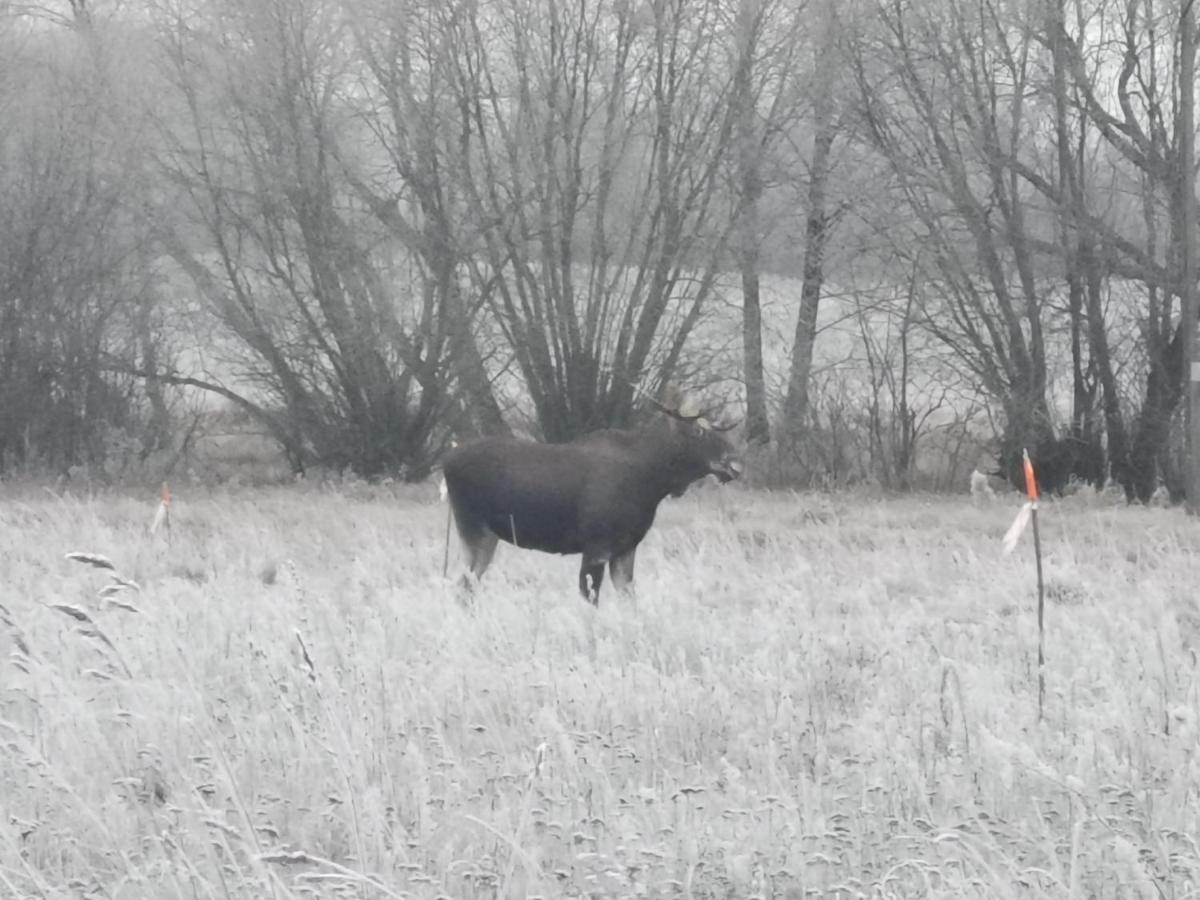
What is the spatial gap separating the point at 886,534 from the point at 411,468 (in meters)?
10.3

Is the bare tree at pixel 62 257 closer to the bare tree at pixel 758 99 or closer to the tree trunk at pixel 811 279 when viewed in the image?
the bare tree at pixel 758 99

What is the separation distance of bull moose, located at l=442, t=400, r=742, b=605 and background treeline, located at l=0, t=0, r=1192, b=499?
12.5m

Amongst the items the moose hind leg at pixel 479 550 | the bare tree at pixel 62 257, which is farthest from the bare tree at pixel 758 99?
the moose hind leg at pixel 479 550

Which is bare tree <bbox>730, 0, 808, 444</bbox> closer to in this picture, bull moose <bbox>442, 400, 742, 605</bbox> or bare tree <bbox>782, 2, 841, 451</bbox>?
bare tree <bbox>782, 2, 841, 451</bbox>

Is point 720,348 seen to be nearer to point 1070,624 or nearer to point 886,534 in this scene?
point 886,534

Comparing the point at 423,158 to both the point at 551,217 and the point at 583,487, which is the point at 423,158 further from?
the point at 583,487

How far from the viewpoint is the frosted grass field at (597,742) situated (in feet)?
16.0

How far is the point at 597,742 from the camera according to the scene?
20.5ft

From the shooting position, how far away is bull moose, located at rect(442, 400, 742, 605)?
10.8m

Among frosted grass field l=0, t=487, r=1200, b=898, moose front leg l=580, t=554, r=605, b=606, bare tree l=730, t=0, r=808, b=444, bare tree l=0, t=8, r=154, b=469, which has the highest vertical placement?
Answer: bare tree l=730, t=0, r=808, b=444

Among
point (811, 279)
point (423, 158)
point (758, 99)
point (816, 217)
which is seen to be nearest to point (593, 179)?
point (423, 158)

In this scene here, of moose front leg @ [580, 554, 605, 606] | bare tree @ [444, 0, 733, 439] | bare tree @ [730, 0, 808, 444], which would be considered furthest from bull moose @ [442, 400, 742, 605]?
bare tree @ [730, 0, 808, 444]

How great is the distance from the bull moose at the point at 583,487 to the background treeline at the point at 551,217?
12542mm

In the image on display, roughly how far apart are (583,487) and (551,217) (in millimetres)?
13083
